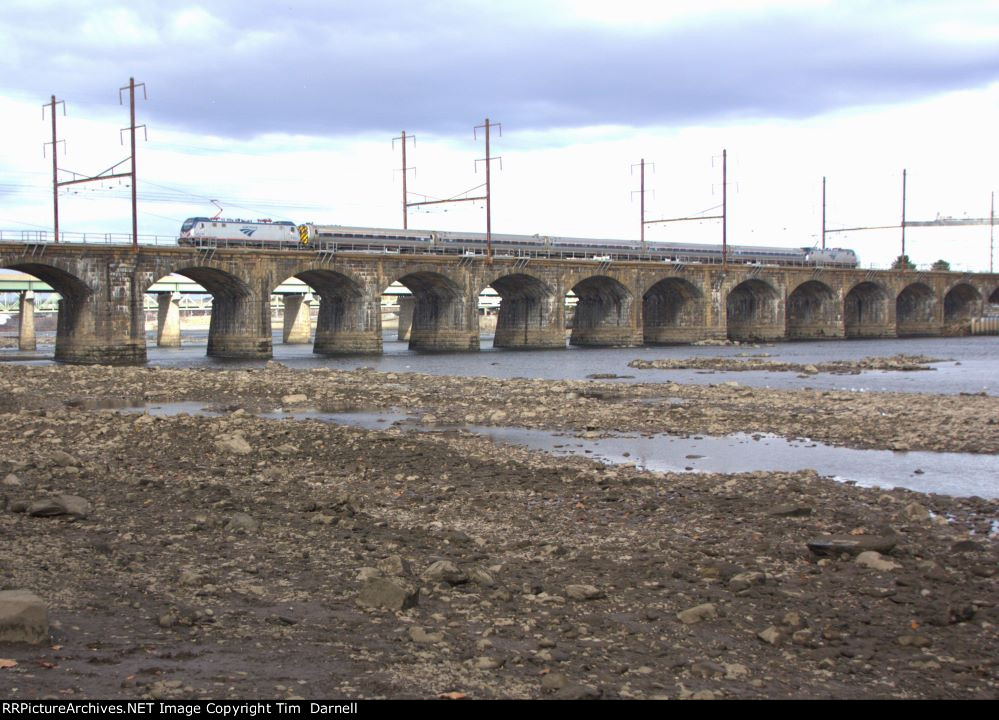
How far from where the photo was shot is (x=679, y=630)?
9.27 meters

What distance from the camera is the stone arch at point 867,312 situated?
369 feet

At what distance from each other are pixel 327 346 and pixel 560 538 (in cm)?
6325

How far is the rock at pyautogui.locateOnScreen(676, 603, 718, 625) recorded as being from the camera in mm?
9500

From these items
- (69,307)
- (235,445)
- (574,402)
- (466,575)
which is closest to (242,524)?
(466,575)

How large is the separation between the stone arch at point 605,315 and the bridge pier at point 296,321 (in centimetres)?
3646

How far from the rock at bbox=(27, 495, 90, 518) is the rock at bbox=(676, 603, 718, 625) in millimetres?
8191

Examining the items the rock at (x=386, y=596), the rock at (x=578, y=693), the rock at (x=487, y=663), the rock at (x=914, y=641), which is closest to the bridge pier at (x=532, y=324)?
the rock at (x=386, y=596)

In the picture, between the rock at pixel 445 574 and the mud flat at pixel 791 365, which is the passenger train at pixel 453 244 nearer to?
the mud flat at pixel 791 365

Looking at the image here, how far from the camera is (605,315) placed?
299 ft

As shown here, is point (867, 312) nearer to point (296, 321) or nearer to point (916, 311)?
point (916, 311)

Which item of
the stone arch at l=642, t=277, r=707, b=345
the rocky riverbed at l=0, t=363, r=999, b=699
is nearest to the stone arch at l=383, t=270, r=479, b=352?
the stone arch at l=642, t=277, r=707, b=345
